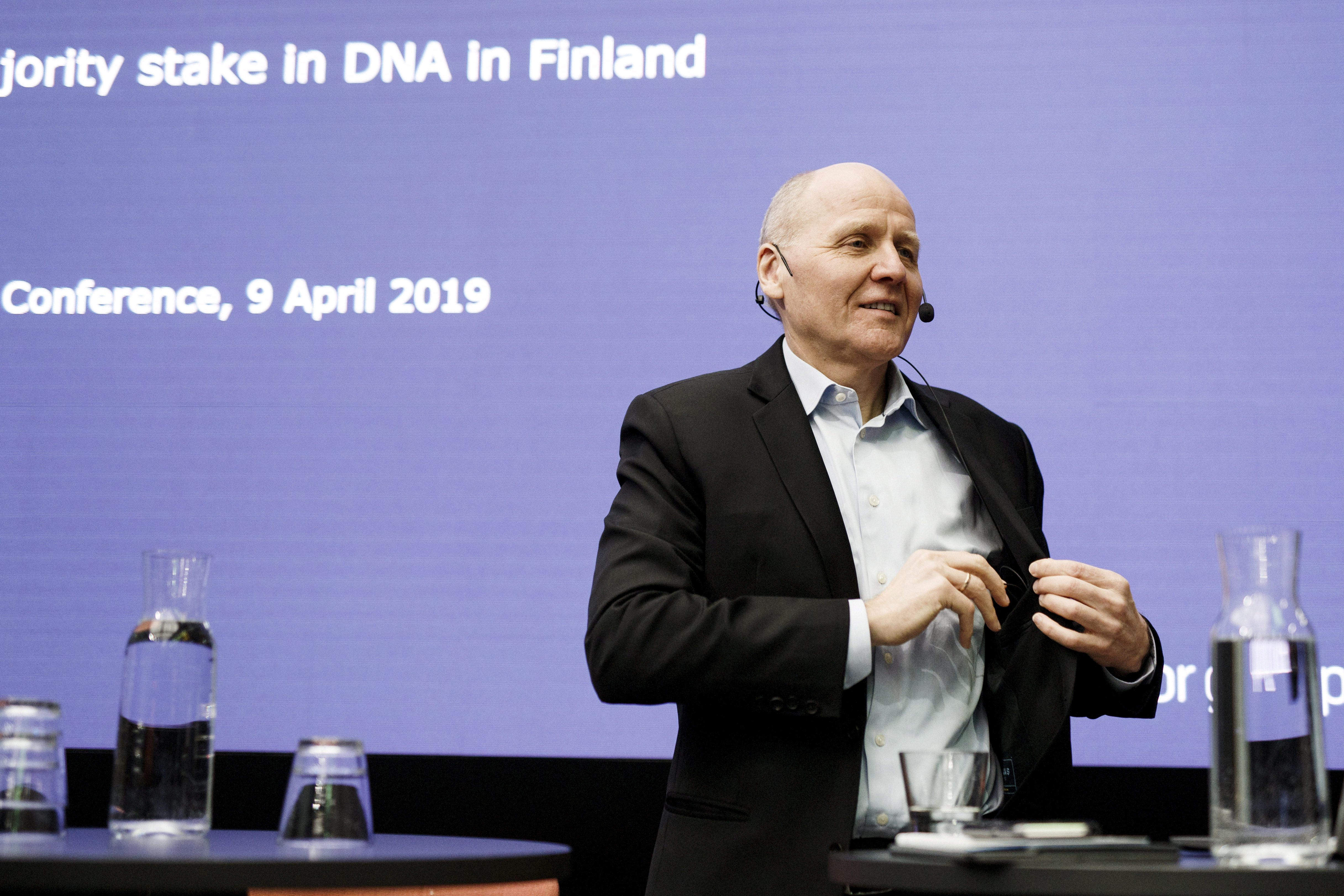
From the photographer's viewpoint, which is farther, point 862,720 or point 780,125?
point 780,125

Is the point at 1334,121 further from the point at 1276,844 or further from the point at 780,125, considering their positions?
the point at 1276,844

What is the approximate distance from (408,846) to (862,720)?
0.65 meters

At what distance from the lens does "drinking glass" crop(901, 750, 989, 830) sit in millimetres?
1366

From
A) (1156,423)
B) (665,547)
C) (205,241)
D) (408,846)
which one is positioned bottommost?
(408,846)

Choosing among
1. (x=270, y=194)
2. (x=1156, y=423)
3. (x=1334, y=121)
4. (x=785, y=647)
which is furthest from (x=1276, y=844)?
(x=270, y=194)

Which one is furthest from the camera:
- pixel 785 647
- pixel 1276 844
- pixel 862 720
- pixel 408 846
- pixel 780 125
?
pixel 780 125

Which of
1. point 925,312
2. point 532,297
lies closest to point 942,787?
point 925,312

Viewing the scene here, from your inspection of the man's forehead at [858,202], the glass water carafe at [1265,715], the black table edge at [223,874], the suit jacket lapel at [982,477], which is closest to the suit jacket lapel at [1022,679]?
the suit jacket lapel at [982,477]

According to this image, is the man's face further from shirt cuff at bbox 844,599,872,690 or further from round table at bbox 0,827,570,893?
round table at bbox 0,827,570,893

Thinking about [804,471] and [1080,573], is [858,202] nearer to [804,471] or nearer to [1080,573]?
[804,471]

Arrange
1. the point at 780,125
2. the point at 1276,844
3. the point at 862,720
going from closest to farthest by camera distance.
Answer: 1. the point at 1276,844
2. the point at 862,720
3. the point at 780,125

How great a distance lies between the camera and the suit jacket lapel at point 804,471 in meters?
1.90

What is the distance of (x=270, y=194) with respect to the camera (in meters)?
2.98

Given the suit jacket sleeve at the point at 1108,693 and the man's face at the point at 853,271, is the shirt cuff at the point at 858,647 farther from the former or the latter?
the man's face at the point at 853,271
